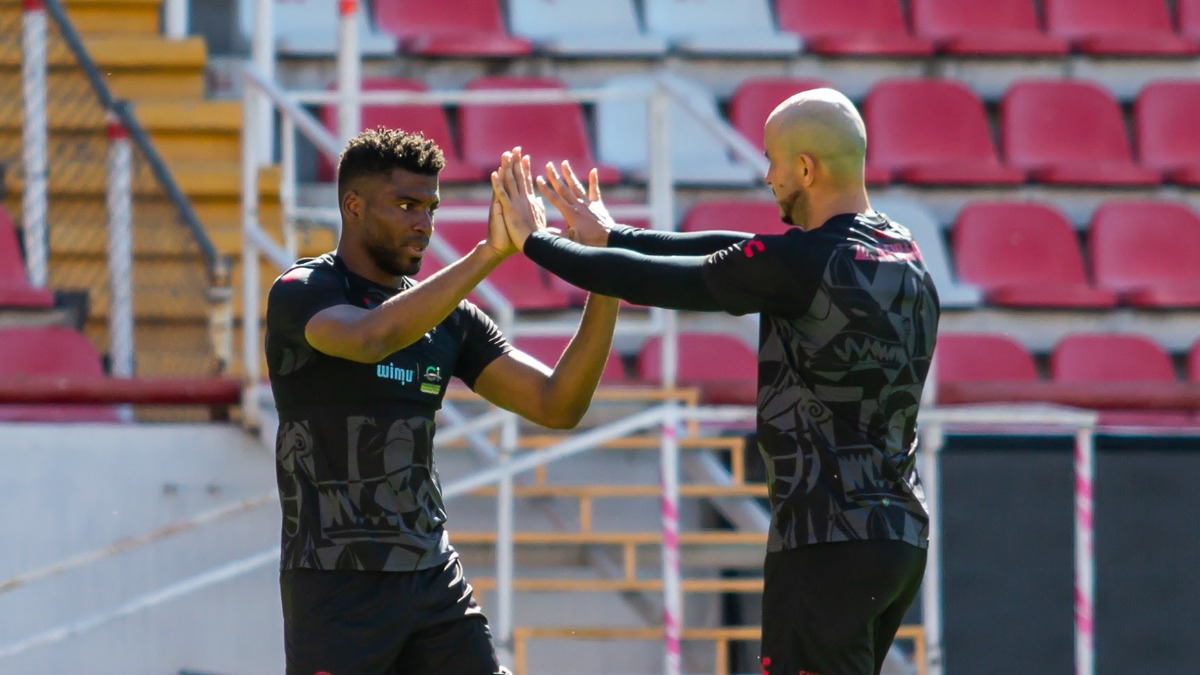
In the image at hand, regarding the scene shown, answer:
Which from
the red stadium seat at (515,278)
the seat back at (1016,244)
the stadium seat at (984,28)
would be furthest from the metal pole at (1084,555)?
the stadium seat at (984,28)

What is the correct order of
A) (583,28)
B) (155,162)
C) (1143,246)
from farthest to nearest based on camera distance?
(583,28)
(1143,246)
(155,162)

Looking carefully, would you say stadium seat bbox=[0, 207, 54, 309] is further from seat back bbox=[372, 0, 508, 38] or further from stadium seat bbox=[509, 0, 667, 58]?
stadium seat bbox=[509, 0, 667, 58]

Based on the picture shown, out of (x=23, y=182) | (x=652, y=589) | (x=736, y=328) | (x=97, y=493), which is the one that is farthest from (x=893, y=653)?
(x=23, y=182)

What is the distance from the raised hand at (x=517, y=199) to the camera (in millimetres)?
3887

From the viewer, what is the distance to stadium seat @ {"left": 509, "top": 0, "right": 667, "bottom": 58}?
9.80m

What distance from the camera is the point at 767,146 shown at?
382 cm

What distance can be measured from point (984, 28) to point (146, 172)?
17.3 ft

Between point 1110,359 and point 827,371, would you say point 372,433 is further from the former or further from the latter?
point 1110,359

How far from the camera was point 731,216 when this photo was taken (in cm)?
897

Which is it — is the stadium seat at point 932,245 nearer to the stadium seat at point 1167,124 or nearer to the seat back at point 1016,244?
the seat back at point 1016,244

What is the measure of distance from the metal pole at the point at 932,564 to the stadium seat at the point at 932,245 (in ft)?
7.92

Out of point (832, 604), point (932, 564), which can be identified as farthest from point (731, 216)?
point (832, 604)

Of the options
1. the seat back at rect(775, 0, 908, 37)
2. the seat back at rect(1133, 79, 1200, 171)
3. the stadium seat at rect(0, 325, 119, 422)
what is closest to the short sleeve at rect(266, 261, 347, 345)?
the stadium seat at rect(0, 325, 119, 422)

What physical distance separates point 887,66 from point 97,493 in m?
5.41
